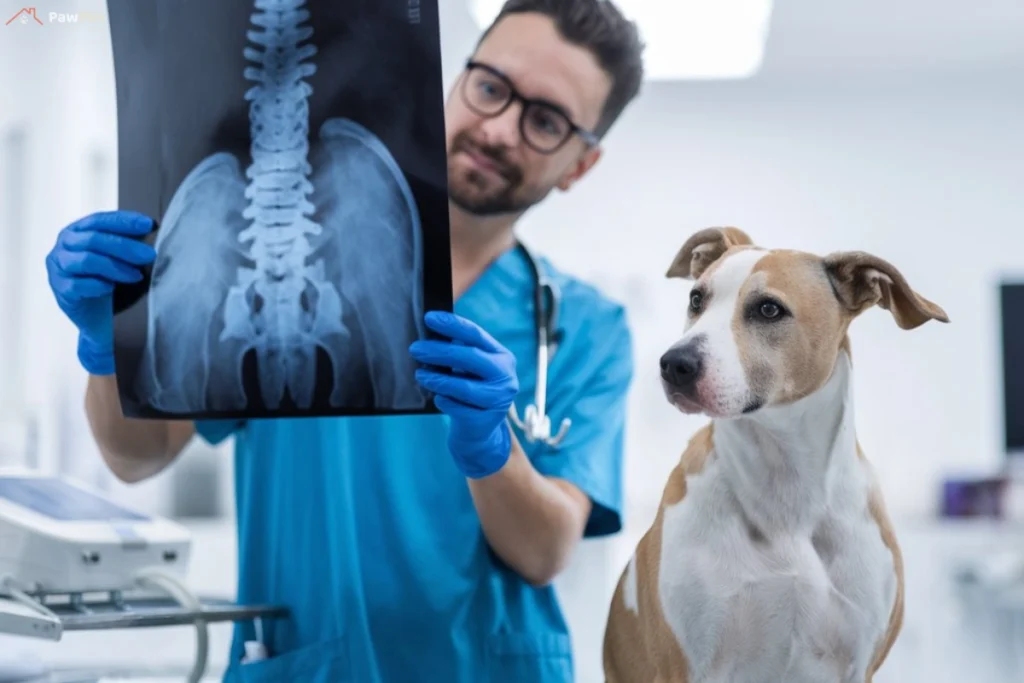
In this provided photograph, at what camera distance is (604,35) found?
1044 millimetres

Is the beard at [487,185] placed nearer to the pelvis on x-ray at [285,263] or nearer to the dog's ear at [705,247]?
the pelvis on x-ray at [285,263]

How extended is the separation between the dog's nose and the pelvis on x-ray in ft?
0.88

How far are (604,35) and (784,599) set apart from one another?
0.62 metres

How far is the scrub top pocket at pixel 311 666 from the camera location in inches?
40.8

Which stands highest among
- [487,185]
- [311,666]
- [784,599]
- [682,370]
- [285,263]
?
[487,185]

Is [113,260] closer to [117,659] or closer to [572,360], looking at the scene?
[572,360]

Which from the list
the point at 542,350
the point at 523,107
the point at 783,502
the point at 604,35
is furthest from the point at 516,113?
the point at 783,502

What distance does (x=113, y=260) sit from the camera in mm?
898

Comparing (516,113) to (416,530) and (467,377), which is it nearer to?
(467,377)

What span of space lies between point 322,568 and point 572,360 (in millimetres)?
349

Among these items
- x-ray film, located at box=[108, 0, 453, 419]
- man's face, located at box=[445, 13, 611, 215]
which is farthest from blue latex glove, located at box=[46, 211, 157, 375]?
man's face, located at box=[445, 13, 611, 215]

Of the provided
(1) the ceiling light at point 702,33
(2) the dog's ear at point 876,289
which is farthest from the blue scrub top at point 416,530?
(1) the ceiling light at point 702,33

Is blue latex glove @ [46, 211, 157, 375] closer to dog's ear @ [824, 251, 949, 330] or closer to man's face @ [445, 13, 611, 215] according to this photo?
man's face @ [445, 13, 611, 215]

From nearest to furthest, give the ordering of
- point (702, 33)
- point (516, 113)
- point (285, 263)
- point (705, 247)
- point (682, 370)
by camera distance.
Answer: point (682, 370) → point (705, 247) → point (285, 263) → point (516, 113) → point (702, 33)
